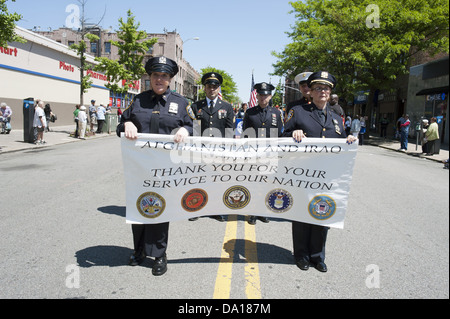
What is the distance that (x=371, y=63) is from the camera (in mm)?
24859

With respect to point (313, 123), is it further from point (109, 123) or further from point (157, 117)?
point (109, 123)

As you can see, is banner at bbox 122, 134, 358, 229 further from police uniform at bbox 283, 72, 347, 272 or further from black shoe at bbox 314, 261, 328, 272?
black shoe at bbox 314, 261, 328, 272

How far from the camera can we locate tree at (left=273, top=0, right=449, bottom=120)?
2201 centimetres

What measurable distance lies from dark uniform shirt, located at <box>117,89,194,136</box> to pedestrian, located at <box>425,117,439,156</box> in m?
15.8

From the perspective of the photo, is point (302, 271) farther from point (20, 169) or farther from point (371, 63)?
point (371, 63)

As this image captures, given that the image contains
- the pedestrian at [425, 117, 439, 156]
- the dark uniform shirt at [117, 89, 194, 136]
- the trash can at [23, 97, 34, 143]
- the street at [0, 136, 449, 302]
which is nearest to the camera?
the street at [0, 136, 449, 302]

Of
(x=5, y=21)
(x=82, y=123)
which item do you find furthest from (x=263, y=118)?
(x=82, y=123)

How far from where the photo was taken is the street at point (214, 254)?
3.22 meters

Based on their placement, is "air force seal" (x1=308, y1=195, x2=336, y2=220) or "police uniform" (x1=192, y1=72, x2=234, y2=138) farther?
"police uniform" (x1=192, y1=72, x2=234, y2=138)

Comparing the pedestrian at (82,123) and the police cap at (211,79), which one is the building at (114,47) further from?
the police cap at (211,79)

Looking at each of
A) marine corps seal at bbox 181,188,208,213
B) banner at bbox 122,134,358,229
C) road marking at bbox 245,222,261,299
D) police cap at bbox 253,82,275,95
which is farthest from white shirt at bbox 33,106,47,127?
marine corps seal at bbox 181,188,208,213

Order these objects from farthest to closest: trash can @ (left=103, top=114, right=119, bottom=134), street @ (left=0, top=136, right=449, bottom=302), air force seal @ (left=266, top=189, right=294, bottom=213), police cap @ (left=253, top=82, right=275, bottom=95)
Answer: trash can @ (left=103, top=114, right=119, bottom=134)
police cap @ (left=253, top=82, right=275, bottom=95)
air force seal @ (left=266, top=189, right=294, bottom=213)
street @ (left=0, top=136, right=449, bottom=302)

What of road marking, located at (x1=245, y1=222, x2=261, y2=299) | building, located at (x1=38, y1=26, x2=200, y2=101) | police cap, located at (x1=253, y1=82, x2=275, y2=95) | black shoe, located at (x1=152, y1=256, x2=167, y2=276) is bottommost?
road marking, located at (x1=245, y1=222, x2=261, y2=299)

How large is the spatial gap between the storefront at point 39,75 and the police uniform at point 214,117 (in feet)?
60.3
